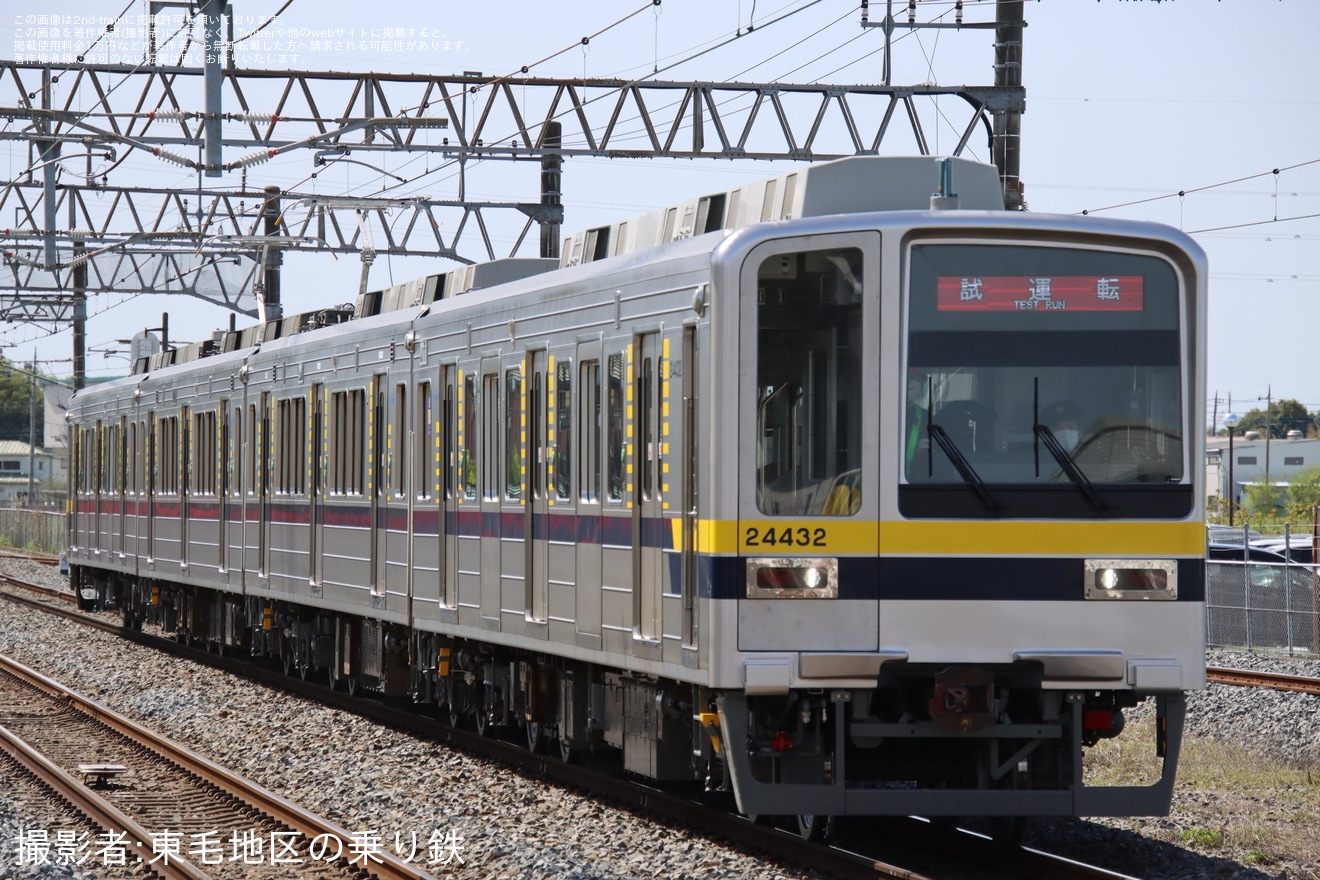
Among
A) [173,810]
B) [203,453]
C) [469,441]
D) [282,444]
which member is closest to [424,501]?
[469,441]

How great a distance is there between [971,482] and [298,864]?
12.6 ft

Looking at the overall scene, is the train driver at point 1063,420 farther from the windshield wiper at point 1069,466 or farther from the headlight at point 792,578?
the headlight at point 792,578

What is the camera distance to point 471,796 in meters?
11.6

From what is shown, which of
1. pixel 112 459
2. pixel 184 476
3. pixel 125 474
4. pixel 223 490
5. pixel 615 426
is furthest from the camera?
pixel 112 459

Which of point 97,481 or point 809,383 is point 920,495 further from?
point 97,481

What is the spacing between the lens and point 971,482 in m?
8.78

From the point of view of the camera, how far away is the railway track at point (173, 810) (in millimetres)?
9758

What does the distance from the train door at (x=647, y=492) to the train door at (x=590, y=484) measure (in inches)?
22.5

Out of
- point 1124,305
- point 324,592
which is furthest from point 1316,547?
point 1124,305

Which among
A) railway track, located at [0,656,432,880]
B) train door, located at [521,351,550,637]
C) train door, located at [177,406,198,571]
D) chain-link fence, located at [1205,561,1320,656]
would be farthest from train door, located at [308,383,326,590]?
chain-link fence, located at [1205,561,1320,656]

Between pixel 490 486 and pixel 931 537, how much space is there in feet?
14.9

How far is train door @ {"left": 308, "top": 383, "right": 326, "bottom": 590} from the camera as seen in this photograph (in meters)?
17.1

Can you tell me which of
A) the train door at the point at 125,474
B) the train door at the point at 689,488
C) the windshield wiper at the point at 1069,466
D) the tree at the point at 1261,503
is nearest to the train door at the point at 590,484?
the train door at the point at 689,488

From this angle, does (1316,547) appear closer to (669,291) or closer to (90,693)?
(90,693)
